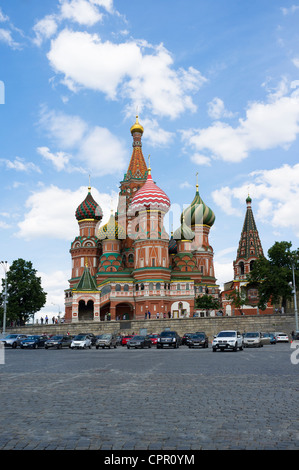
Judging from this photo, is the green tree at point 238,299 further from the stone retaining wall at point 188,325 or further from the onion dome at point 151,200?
the onion dome at point 151,200

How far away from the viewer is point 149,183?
7362cm

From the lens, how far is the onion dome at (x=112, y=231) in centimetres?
7669

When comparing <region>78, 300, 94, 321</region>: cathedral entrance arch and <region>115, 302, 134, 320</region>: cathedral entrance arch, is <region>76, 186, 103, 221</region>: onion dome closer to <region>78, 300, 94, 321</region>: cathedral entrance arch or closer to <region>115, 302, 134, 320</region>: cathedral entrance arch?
<region>78, 300, 94, 321</region>: cathedral entrance arch

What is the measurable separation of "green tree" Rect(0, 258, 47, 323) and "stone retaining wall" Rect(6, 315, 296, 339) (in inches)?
251

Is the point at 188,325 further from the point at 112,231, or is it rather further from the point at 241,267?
the point at 241,267

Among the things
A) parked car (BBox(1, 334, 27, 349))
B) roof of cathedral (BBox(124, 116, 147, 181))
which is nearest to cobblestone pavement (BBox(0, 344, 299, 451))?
parked car (BBox(1, 334, 27, 349))

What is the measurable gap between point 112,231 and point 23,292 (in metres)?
17.4

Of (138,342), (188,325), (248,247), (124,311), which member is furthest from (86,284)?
(138,342)

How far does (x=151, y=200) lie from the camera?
70.8 meters

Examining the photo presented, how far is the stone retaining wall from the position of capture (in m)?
52.8

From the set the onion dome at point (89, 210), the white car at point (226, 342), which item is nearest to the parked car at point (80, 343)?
the white car at point (226, 342)
